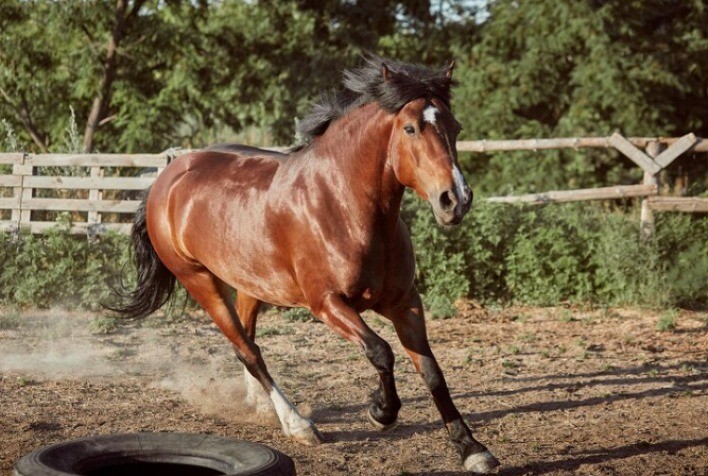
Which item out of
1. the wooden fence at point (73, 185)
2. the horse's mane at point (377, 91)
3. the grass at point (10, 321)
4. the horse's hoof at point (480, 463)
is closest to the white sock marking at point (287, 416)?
the horse's hoof at point (480, 463)

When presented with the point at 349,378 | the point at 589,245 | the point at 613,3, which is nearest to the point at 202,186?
the point at 349,378

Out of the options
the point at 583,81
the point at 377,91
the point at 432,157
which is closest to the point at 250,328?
the point at 377,91

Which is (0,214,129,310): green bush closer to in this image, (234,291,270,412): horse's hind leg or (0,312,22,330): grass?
(0,312,22,330): grass

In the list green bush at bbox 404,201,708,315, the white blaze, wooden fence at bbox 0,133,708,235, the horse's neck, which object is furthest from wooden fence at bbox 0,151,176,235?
the white blaze

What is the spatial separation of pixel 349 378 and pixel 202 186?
206cm

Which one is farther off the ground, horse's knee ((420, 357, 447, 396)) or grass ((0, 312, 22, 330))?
horse's knee ((420, 357, 447, 396))

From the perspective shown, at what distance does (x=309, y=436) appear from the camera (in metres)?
5.31

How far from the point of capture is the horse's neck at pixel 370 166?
15.6 ft

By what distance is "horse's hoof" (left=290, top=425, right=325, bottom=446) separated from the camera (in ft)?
17.4

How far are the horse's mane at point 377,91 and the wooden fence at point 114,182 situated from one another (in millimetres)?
5949

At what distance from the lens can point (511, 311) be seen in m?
10.3

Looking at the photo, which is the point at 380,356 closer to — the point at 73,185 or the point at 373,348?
the point at 373,348

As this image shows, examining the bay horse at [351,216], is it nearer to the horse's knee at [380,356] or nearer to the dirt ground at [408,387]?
the horse's knee at [380,356]

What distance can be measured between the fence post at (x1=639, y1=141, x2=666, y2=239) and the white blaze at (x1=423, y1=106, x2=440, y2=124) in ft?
22.1
